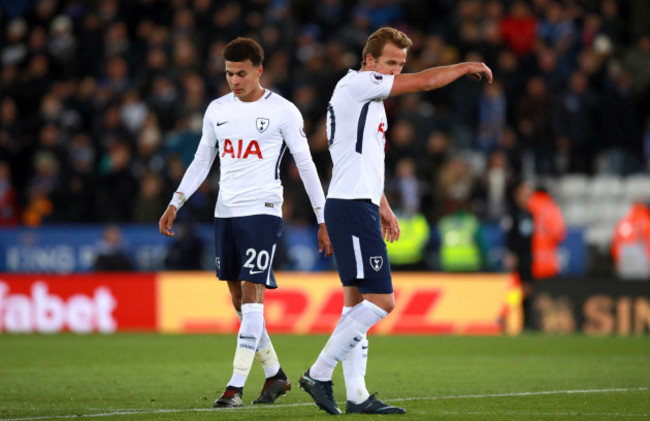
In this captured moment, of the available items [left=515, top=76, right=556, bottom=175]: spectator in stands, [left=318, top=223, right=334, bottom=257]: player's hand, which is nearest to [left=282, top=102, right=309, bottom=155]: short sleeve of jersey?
[left=318, top=223, right=334, bottom=257]: player's hand

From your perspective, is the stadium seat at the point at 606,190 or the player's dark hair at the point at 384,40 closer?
the player's dark hair at the point at 384,40

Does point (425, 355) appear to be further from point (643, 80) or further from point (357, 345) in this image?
point (643, 80)

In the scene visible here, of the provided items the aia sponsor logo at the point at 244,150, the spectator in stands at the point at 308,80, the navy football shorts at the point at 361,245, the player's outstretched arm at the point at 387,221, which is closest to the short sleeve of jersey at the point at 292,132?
the aia sponsor logo at the point at 244,150

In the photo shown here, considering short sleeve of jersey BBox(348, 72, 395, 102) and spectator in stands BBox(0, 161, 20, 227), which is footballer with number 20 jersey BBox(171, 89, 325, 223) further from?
spectator in stands BBox(0, 161, 20, 227)

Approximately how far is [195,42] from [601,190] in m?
7.61

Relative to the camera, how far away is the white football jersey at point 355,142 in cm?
751

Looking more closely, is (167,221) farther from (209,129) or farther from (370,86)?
(370,86)

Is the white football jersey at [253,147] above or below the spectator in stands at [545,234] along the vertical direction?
above

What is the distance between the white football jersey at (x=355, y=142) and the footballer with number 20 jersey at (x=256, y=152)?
0.88 m

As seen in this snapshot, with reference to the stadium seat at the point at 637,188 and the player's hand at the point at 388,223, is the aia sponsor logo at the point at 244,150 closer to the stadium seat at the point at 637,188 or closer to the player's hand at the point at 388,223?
the player's hand at the point at 388,223

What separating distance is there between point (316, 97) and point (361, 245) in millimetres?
12825

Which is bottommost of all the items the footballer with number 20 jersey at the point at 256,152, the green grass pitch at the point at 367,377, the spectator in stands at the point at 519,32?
the green grass pitch at the point at 367,377

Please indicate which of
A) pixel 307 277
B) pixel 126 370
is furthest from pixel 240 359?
pixel 307 277

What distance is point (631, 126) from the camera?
20.4 metres
